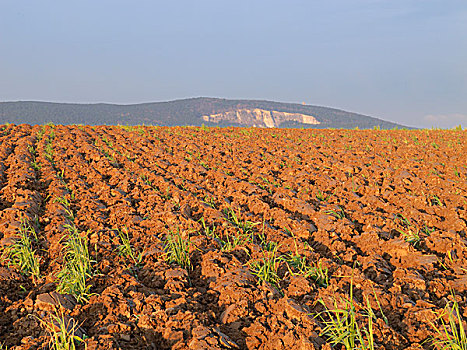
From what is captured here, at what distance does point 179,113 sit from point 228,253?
165ft

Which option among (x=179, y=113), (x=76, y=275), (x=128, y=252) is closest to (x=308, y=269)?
(x=128, y=252)

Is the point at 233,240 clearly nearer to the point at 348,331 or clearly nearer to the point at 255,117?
the point at 348,331

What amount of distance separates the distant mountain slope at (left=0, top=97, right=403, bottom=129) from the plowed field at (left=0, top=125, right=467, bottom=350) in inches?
1454

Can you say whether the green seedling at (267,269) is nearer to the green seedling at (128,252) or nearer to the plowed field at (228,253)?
the plowed field at (228,253)

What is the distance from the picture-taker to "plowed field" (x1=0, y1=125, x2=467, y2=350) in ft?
8.89

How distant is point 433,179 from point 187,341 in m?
5.78

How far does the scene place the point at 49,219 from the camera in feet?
15.5

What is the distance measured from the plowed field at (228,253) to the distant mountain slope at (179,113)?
36.9m

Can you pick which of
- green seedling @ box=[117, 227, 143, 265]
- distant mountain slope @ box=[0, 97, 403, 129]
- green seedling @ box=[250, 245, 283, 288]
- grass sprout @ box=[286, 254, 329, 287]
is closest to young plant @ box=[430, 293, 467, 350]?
grass sprout @ box=[286, 254, 329, 287]

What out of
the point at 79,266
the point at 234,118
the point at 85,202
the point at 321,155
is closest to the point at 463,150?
the point at 321,155

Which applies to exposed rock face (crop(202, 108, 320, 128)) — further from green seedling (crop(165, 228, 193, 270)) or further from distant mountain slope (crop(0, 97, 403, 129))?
green seedling (crop(165, 228, 193, 270))

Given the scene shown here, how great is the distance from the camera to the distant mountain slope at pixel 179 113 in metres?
46.7

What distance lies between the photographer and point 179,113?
52656 mm

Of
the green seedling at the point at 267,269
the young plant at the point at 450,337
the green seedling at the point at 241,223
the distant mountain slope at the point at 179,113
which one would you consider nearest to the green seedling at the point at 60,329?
the green seedling at the point at 267,269
